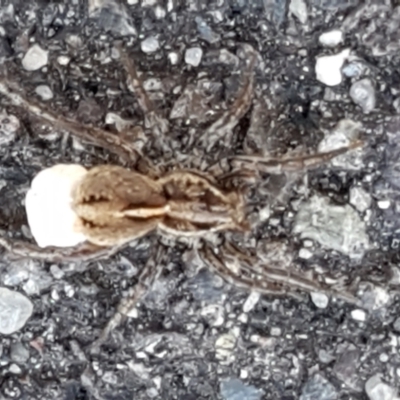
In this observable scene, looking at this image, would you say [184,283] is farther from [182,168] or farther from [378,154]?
[378,154]

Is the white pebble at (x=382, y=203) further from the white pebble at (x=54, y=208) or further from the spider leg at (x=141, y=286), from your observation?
the white pebble at (x=54, y=208)

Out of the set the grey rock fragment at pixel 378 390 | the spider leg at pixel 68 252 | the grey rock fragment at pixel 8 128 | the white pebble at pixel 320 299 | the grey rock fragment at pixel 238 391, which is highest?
the grey rock fragment at pixel 8 128

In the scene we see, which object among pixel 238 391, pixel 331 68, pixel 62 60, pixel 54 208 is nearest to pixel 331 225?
pixel 331 68

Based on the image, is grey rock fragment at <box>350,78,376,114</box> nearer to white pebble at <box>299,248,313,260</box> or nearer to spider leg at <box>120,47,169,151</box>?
white pebble at <box>299,248,313,260</box>

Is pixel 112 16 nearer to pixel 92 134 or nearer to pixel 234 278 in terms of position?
pixel 92 134

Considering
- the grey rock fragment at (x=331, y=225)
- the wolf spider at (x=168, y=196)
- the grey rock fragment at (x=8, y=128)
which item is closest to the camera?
the wolf spider at (x=168, y=196)

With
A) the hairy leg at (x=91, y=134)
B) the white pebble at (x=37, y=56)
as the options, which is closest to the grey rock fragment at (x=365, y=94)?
the hairy leg at (x=91, y=134)
